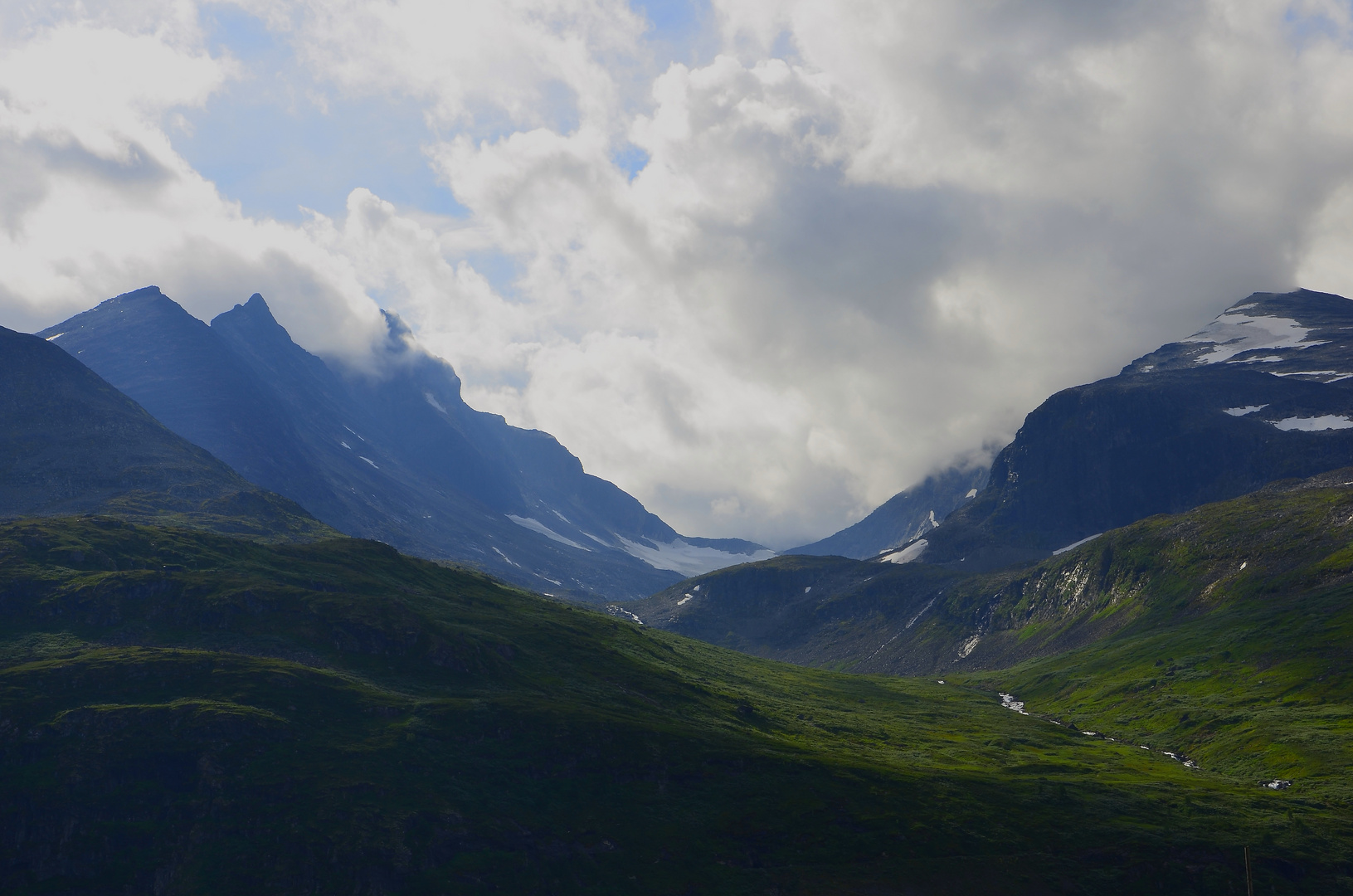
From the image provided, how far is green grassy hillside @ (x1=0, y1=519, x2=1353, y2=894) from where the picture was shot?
124m

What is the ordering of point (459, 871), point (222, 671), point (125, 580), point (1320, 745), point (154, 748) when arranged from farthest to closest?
point (125, 580) < point (1320, 745) < point (222, 671) < point (154, 748) < point (459, 871)

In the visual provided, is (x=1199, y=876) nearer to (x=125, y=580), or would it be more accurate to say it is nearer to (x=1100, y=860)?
(x=1100, y=860)

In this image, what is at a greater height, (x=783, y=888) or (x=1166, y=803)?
(x=1166, y=803)

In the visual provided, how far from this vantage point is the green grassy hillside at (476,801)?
4872 inches

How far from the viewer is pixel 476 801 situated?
464 ft

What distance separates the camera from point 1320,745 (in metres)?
185

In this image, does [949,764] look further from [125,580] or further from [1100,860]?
[125,580]

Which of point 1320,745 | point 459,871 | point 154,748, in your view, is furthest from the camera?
point 1320,745

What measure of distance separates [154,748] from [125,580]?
3064 inches

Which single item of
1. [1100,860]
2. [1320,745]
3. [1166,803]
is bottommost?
[1100,860]

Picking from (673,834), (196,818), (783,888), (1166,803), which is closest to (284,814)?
(196,818)

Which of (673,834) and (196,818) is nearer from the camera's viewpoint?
(196,818)

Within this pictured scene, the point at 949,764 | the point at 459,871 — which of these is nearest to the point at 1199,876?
the point at 949,764

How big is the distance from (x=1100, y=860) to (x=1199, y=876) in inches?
555
